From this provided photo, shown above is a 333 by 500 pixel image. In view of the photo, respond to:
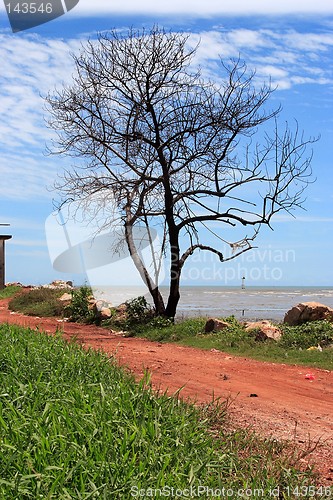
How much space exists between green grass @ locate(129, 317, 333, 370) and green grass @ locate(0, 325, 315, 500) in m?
4.95

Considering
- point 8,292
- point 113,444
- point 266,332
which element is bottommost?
point 113,444

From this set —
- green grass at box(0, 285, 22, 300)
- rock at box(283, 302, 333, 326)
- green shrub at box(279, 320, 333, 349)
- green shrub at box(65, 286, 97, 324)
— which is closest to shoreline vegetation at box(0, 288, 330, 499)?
green shrub at box(279, 320, 333, 349)

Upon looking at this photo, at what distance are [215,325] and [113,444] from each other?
30.8 ft

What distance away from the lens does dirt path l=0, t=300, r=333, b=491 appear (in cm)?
555

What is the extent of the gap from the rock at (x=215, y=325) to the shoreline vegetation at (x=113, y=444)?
722cm

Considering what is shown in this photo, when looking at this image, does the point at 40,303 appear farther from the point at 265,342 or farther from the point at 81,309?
the point at 265,342

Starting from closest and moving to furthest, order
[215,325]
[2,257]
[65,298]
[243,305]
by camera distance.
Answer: [215,325], [65,298], [2,257], [243,305]

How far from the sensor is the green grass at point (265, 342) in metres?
10.3

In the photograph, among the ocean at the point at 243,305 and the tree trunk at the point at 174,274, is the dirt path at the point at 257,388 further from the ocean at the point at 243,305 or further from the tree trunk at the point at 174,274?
the ocean at the point at 243,305

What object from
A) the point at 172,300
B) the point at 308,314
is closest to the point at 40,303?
the point at 172,300

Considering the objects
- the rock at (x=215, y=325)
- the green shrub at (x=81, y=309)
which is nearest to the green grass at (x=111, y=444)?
the rock at (x=215, y=325)

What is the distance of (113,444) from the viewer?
3.89 meters

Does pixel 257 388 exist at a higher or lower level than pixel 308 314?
lower

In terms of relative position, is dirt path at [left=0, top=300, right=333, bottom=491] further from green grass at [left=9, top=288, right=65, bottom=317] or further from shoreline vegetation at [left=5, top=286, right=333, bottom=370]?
green grass at [left=9, top=288, right=65, bottom=317]
